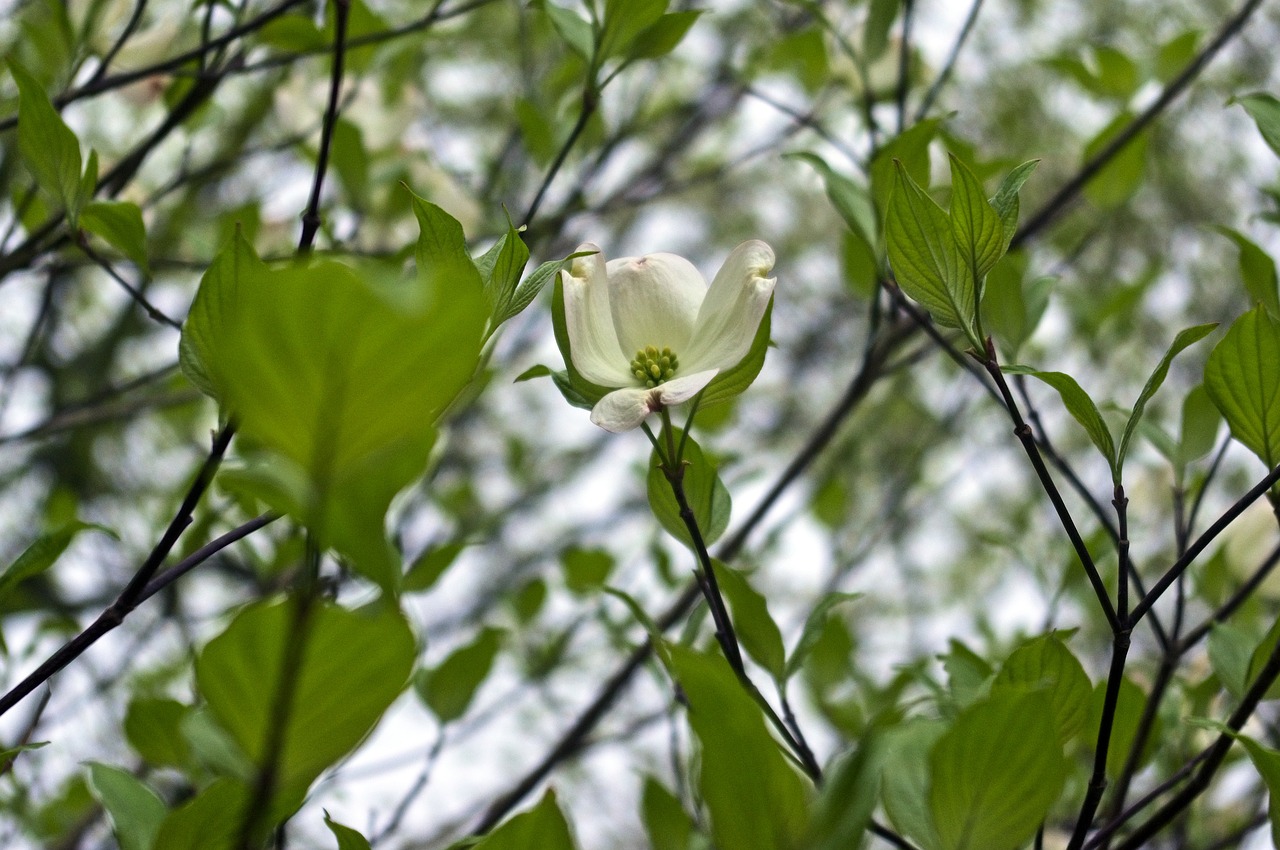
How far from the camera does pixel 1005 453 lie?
1.80m

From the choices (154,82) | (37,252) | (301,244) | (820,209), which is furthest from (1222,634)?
(820,209)

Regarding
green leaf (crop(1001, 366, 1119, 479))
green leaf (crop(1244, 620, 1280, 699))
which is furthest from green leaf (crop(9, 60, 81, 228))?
green leaf (crop(1244, 620, 1280, 699))

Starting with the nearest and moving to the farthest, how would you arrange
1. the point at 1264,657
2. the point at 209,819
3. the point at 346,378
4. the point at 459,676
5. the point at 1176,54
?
the point at 346,378, the point at 209,819, the point at 1264,657, the point at 459,676, the point at 1176,54

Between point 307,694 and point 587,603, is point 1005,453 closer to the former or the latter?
point 587,603

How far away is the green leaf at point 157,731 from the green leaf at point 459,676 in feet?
0.49

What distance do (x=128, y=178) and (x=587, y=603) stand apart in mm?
507

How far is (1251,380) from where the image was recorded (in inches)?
13.8

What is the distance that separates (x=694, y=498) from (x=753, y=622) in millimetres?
51

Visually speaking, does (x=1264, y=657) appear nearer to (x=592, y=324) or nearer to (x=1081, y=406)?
(x=1081, y=406)

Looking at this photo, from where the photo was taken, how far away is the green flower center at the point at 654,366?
1.16 feet

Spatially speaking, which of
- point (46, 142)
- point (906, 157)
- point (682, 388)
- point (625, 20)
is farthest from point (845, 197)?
point (46, 142)

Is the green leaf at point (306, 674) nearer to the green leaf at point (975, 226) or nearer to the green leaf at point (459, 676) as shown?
the green leaf at point (975, 226)

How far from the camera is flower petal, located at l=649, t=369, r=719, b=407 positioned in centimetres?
31

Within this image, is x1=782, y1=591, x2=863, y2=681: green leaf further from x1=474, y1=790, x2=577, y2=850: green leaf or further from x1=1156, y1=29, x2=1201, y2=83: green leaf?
x1=1156, y1=29, x2=1201, y2=83: green leaf
